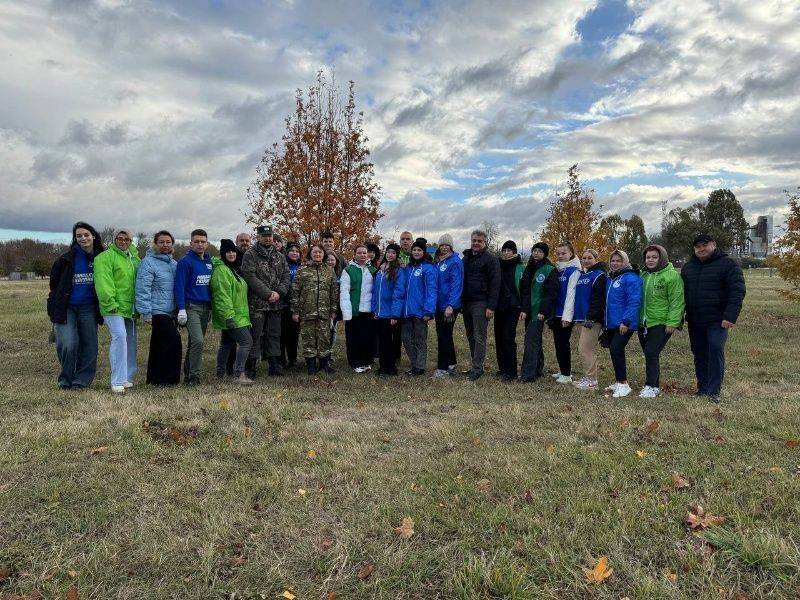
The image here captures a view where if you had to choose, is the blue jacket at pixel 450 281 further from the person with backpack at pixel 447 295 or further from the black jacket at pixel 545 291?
the black jacket at pixel 545 291

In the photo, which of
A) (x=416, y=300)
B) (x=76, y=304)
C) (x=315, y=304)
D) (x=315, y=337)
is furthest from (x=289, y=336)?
(x=76, y=304)

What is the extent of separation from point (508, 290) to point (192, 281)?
5039 millimetres

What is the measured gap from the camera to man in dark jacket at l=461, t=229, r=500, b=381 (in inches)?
337

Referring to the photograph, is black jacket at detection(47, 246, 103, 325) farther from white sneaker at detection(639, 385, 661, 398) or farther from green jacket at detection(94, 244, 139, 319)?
white sneaker at detection(639, 385, 661, 398)

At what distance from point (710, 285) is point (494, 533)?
5257 mm

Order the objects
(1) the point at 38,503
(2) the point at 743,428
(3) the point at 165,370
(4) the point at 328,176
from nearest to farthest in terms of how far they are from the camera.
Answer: (1) the point at 38,503 < (2) the point at 743,428 < (3) the point at 165,370 < (4) the point at 328,176

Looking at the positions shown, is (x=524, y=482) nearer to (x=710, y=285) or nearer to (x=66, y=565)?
(x=66, y=565)

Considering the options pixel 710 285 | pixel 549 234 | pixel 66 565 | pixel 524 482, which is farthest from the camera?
pixel 549 234

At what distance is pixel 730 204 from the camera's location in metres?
57.7

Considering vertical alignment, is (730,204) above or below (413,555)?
above

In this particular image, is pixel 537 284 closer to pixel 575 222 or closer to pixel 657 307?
pixel 657 307

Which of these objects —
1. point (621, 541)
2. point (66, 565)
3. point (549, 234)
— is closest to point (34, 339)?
point (66, 565)

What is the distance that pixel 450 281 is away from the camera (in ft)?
28.7

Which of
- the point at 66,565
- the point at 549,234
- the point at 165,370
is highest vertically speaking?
the point at 549,234
